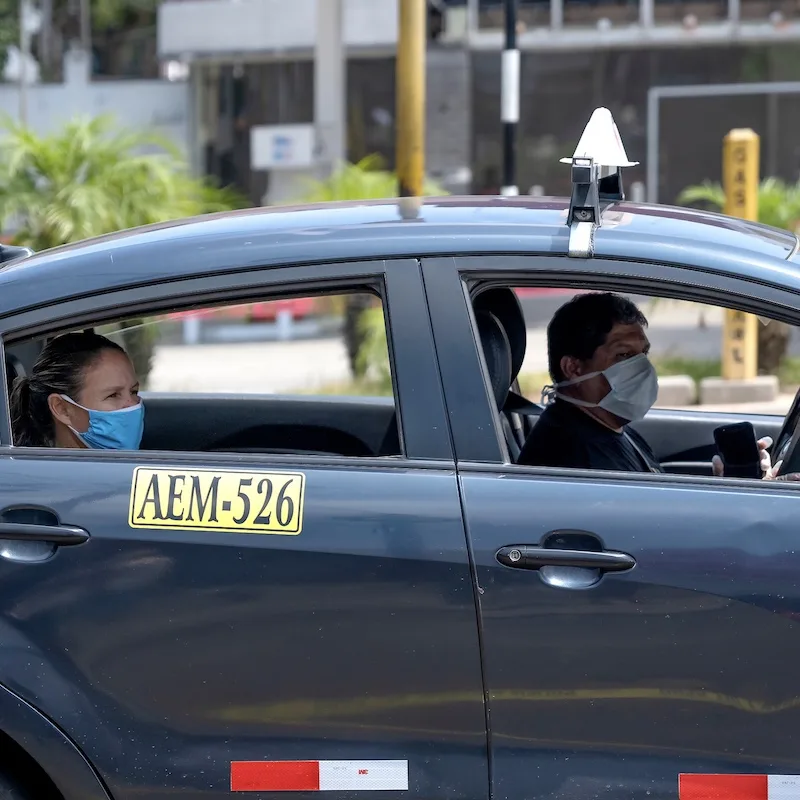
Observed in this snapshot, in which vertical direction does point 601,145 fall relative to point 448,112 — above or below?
below

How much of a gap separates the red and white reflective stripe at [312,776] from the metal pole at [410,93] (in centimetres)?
566

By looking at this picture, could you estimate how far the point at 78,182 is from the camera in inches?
351

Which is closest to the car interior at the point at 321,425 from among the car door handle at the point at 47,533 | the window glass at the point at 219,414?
the window glass at the point at 219,414

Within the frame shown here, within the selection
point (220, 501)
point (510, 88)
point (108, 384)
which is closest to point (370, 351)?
point (510, 88)

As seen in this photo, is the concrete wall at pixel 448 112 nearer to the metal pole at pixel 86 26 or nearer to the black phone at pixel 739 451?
the metal pole at pixel 86 26

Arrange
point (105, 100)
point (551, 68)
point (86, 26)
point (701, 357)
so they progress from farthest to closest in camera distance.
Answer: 1. point (86, 26)
2. point (105, 100)
3. point (551, 68)
4. point (701, 357)

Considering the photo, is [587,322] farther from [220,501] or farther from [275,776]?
[275,776]

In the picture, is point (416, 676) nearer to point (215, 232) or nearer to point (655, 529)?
point (655, 529)

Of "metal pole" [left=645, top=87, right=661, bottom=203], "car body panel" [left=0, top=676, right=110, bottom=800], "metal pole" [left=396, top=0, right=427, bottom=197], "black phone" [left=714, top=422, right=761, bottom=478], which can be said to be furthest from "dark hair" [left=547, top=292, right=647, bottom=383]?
"metal pole" [left=645, top=87, right=661, bottom=203]

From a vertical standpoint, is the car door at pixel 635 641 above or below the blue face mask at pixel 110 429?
below

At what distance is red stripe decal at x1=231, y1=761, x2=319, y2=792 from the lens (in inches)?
95.0

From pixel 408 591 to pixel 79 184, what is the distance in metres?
7.16

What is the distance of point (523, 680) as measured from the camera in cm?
234

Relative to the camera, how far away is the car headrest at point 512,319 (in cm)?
304
